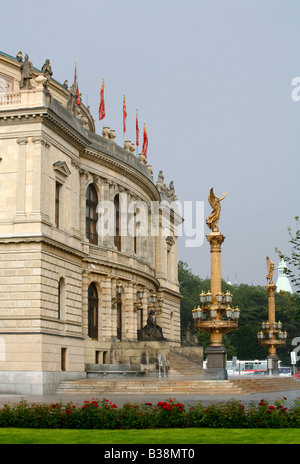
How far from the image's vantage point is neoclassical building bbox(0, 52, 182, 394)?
37.4 metres

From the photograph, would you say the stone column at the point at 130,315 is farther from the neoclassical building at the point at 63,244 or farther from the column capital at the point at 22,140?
the column capital at the point at 22,140

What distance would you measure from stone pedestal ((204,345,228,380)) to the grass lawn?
722 inches

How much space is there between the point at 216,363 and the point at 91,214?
17.8m

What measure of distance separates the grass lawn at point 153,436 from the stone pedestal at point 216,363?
18.3 m

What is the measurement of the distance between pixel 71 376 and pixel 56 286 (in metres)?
5.27

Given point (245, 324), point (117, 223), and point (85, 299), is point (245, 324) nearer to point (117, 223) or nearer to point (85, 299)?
point (117, 223)

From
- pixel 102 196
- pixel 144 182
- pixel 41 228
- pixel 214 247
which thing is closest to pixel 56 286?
pixel 41 228

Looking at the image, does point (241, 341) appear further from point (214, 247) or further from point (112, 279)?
point (214, 247)

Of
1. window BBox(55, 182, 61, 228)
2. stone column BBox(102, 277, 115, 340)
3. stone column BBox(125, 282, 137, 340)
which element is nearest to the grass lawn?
window BBox(55, 182, 61, 228)

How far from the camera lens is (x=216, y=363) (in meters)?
36.4

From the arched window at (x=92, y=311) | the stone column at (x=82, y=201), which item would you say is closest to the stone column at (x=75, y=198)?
the stone column at (x=82, y=201)

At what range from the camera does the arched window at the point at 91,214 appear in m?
50.1

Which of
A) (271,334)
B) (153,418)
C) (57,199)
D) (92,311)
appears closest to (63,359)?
(92,311)

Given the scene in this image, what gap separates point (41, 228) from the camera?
37938mm
